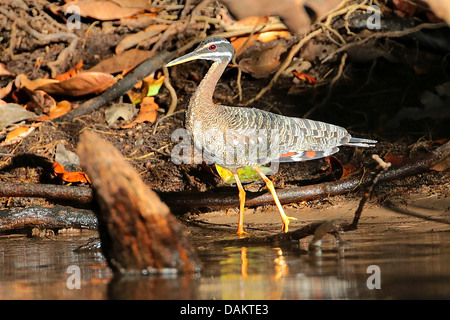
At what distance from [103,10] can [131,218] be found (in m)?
5.84

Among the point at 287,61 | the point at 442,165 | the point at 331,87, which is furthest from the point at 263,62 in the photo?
the point at 442,165

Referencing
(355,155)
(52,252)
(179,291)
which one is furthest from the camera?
(355,155)

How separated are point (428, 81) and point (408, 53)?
1.93 feet

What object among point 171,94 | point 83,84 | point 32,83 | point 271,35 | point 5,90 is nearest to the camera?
point 83,84

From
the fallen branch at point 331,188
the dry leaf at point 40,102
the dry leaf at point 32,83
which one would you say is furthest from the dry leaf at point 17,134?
the fallen branch at point 331,188

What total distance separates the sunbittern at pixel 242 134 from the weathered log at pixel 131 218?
1.80 metres

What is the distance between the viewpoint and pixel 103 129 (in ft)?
24.2

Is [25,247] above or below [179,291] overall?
above

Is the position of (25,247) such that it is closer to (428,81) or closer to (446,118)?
(446,118)

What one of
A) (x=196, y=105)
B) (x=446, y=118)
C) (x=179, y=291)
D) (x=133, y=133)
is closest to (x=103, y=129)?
(x=133, y=133)

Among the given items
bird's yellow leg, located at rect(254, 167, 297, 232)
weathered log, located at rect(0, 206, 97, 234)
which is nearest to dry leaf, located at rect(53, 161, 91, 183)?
weathered log, located at rect(0, 206, 97, 234)

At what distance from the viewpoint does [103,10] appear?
8.58m

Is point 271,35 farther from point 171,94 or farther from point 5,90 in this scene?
point 5,90

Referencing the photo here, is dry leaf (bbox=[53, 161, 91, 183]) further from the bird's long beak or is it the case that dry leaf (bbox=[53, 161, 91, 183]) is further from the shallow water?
the shallow water
